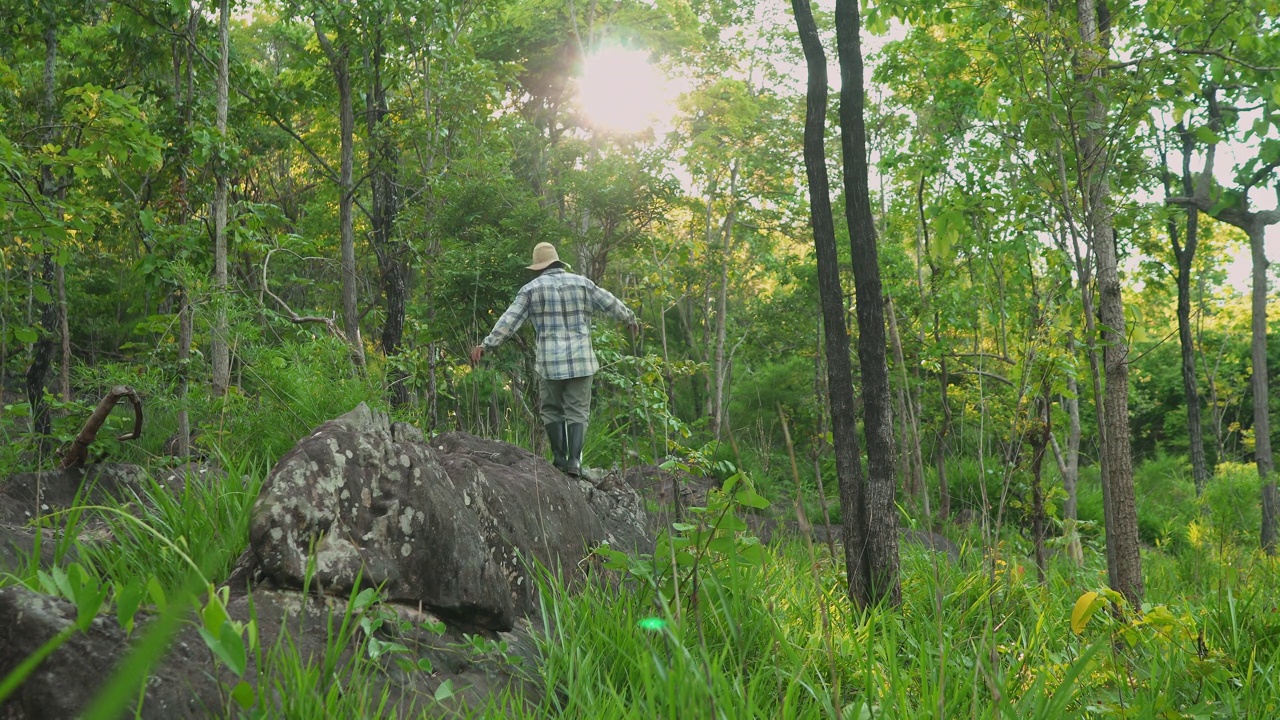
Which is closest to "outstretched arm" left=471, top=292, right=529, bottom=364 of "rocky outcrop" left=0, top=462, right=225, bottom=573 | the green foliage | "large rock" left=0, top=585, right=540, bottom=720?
"rocky outcrop" left=0, top=462, right=225, bottom=573

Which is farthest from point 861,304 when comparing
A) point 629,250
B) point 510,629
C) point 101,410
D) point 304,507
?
point 629,250

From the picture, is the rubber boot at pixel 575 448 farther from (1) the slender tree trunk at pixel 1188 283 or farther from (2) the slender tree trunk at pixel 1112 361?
(1) the slender tree trunk at pixel 1188 283

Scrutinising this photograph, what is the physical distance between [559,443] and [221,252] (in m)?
2.84

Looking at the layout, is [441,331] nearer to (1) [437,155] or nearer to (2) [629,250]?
(1) [437,155]

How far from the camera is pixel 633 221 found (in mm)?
13406

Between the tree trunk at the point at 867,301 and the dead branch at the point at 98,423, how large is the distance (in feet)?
10.7

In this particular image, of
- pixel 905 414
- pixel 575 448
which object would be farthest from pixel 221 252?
pixel 905 414

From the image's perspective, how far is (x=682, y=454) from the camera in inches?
252

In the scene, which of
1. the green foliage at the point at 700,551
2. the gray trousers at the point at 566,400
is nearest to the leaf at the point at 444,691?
the green foliage at the point at 700,551

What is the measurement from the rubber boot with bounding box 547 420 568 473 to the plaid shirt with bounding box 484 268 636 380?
36cm

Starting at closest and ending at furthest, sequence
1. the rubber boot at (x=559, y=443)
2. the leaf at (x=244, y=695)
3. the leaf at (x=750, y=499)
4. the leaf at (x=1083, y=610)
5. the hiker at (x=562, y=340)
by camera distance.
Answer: the leaf at (x=244, y=695) → the leaf at (x=1083, y=610) → the leaf at (x=750, y=499) → the rubber boot at (x=559, y=443) → the hiker at (x=562, y=340)

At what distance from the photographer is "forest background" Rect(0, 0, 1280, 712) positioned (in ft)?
15.2

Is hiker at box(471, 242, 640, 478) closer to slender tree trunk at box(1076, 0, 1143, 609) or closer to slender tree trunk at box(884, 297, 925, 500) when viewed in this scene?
slender tree trunk at box(884, 297, 925, 500)

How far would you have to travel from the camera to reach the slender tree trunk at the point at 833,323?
4.39 metres
